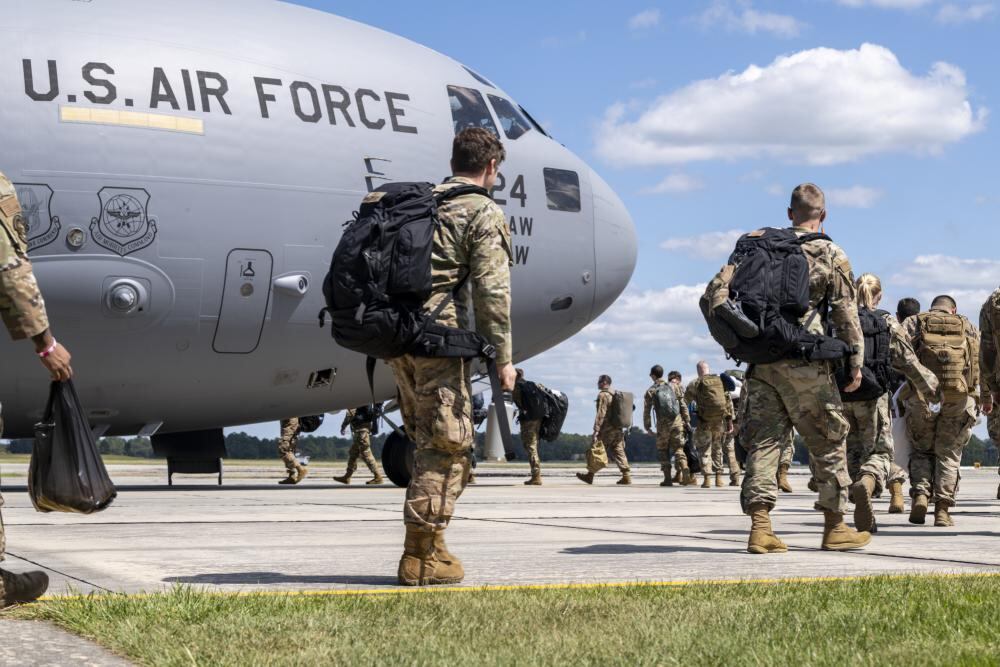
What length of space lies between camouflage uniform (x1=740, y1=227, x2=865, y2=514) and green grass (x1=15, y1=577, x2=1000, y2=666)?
2031mm

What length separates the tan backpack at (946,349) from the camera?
1121 centimetres

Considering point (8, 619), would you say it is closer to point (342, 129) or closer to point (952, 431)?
point (952, 431)

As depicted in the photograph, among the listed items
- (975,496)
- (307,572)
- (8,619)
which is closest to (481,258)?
(307,572)

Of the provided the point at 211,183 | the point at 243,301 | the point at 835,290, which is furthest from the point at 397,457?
the point at 835,290

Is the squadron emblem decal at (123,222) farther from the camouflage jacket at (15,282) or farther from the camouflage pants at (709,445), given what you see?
the camouflage pants at (709,445)

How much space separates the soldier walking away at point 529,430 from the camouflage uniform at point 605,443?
845mm

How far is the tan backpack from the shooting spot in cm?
1121

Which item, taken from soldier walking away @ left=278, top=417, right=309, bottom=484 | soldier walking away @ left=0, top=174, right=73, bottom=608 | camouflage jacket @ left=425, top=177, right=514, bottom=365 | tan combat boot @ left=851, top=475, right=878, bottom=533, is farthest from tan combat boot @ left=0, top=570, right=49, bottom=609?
soldier walking away @ left=278, top=417, right=309, bottom=484

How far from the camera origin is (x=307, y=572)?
21.5 ft

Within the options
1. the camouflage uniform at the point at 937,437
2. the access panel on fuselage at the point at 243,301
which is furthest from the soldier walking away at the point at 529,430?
the camouflage uniform at the point at 937,437

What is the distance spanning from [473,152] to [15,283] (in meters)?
2.14

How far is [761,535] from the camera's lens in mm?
7699

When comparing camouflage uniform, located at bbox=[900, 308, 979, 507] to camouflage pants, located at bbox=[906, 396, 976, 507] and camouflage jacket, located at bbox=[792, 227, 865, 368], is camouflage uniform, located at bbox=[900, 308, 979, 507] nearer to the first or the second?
camouflage pants, located at bbox=[906, 396, 976, 507]

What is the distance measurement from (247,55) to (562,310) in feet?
15.1
